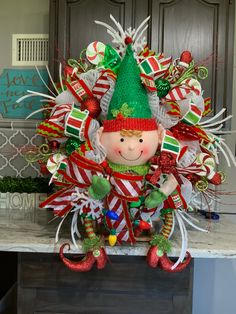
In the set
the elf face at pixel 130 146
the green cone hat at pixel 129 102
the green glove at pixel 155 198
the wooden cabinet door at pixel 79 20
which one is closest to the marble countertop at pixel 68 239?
the green glove at pixel 155 198

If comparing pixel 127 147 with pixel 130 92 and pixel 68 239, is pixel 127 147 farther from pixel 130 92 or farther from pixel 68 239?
pixel 68 239

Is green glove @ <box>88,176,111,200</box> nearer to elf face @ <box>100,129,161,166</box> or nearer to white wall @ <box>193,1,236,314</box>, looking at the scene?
elf face @ <box>100,129,161,166</box>

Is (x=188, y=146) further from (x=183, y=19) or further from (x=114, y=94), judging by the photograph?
(x=183, y=19)

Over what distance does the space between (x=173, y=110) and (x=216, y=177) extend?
273mm

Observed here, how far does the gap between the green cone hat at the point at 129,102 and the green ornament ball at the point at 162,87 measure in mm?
50

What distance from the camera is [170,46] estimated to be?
5.25 feet

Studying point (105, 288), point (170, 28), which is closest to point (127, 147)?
point (105, 288)

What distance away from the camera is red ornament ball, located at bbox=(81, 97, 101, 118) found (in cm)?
120

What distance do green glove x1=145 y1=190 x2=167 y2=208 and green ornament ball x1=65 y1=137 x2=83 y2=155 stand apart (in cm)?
27

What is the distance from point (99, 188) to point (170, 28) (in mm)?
837

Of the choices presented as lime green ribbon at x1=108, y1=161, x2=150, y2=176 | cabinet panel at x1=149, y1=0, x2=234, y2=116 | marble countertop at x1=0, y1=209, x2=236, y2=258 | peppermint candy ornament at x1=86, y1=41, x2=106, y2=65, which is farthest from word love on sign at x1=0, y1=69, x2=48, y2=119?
lime green ribbon at x1=108, y1=161, x2=150, y2=176

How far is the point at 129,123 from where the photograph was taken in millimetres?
1120

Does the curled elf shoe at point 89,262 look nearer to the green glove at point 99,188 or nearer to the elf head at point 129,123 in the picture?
the green glove at point 99,188

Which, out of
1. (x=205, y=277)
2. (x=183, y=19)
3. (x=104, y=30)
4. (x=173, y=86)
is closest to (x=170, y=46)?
(x=183, y=19)
